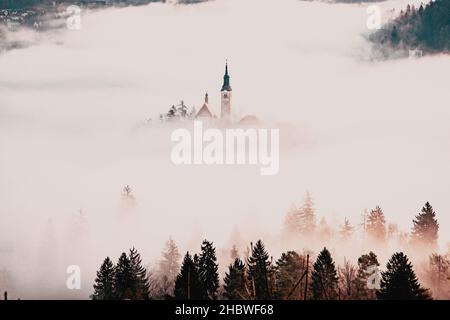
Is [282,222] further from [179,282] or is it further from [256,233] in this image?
[179,282]

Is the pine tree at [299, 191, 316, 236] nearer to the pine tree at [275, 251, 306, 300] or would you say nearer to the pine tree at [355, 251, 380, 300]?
the pine tree at [275, 251, 306, 300]

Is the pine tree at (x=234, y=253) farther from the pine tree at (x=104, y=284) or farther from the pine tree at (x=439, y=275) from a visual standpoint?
the pine tree at (x=439, y=275)

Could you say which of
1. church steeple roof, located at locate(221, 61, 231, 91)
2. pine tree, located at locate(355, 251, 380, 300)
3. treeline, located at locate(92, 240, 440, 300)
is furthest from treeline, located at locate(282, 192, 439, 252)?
pine tree, located at locate(355, 251, 380, 300)

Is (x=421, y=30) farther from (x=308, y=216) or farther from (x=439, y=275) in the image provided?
(x=308, y=216)

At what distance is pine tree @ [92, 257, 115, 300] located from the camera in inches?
1479

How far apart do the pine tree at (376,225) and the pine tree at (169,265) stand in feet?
42.9

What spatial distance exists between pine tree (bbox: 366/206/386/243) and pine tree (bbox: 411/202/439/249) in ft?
8.77

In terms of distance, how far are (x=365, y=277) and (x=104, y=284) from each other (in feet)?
44.4

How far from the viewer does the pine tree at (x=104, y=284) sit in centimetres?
3756

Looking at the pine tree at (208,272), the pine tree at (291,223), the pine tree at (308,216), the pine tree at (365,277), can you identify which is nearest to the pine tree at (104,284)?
the pine tree at (208,272)

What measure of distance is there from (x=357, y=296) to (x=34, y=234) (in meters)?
28.2

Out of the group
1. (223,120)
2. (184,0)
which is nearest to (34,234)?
(223,120)

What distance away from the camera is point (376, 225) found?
176 ft

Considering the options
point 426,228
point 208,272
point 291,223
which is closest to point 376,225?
point 426,228
